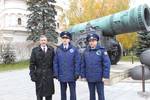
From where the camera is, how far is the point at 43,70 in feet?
26.0

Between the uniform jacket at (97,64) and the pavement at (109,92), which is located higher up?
the uniform jacket at (97,64)

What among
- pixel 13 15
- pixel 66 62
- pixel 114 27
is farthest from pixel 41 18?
pixel 66 62

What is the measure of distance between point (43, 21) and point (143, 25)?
2773 centimetres

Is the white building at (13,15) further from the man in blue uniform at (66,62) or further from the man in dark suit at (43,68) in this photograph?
the man in blue uniform at (66,62)

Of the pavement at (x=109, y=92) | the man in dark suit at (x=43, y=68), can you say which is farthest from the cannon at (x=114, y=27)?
the man in dark suit at (x=43, y=68)

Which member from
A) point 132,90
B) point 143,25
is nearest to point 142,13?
point 143,25

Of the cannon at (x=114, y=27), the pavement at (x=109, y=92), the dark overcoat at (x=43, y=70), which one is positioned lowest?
the pavement at (x=109, y=92)

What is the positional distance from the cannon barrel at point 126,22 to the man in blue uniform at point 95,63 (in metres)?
6.36

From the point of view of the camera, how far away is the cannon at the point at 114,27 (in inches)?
547

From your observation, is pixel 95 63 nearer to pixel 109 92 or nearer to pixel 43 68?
pixel 43 68

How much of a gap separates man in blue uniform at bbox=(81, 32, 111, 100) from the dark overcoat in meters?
0.72

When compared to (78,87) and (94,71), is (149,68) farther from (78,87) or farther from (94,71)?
(94,71)

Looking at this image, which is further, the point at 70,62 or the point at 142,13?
the point at 142,13

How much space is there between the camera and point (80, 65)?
309 inches
